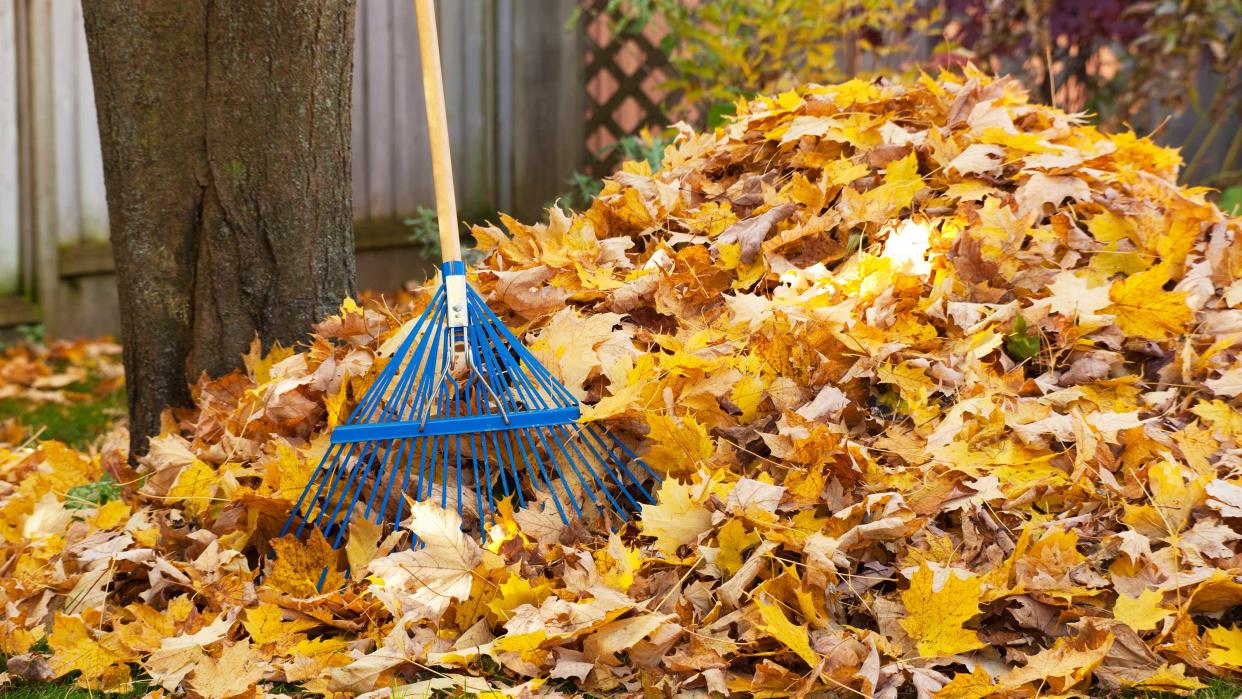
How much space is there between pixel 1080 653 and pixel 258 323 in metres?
1.76

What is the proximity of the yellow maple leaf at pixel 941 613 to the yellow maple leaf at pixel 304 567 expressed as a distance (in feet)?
3.04

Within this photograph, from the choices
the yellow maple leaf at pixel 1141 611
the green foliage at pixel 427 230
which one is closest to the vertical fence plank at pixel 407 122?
the green foliage at pixel 427 230

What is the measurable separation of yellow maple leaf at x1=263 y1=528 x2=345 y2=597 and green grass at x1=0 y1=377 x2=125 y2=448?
60.3 inches

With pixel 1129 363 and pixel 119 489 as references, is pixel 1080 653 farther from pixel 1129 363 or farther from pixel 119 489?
pixel 119 489

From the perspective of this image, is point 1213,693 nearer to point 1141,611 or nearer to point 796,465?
point 1141,611

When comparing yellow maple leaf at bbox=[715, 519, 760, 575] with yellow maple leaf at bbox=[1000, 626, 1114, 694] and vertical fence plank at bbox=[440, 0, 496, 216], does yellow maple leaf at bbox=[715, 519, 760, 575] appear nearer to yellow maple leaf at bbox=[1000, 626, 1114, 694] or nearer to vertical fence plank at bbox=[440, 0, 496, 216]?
Answer: yellow maple leaf at bbox=[1000, 626, 1114, 694]

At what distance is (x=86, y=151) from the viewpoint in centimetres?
457

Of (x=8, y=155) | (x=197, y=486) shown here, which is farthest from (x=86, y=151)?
(x=197, y=486)

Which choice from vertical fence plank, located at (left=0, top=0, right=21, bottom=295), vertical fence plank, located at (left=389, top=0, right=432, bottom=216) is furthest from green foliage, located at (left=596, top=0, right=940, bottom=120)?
vertical fence plank, located at (left=0, top=0, right=21, bottom=295)

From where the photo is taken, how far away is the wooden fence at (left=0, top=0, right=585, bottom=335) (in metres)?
4.39

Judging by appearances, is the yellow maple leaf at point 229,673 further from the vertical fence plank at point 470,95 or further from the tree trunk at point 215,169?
the vertical fence plank at point 470,95

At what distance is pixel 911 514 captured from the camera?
1779 mm

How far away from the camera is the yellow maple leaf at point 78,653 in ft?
5.67

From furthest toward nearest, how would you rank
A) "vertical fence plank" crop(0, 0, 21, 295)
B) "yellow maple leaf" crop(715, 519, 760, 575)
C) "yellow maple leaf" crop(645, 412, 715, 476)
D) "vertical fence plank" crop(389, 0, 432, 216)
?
"vertical fence plank" crop(389, 0, 432, 216) → "vertical fence plank" crop(0, 0, 21, 295) → "yellow maple leaf" crop(645, 412, 715, 476) → "yellow maple leaf" crop(715, 519, 760, 575)
